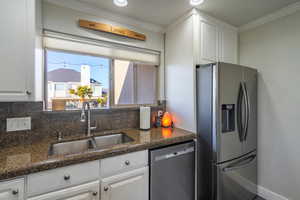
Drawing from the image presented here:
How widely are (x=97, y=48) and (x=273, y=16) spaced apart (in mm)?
2332

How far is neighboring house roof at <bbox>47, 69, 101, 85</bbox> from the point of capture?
1597 millimetres

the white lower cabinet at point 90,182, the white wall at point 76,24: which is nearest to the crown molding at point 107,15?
the white wall at point 76,24

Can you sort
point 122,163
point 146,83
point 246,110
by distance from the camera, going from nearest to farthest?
point 122,163 → point 246,110 → point 146,83

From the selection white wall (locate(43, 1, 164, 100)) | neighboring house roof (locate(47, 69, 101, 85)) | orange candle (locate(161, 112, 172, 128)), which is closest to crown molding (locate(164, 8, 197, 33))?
white wall (locate(43, 1, 164, 100))

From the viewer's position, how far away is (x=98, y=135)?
1.66m

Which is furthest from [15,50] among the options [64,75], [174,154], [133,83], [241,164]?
[241,164]

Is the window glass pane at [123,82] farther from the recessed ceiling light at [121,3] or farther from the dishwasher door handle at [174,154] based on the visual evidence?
the dishwasher door handle at [174,154]

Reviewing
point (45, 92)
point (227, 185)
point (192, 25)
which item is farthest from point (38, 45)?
point (227, 185)

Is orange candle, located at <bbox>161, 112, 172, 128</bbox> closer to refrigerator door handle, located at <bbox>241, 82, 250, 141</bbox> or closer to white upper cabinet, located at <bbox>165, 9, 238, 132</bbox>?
white upper cabinet, located at <bbox>165, 9, 238, 132</bbox>

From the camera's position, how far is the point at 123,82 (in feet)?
6.74

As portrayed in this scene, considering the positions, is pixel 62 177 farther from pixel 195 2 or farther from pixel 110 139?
pixel 195 2

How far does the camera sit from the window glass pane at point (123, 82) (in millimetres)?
1973

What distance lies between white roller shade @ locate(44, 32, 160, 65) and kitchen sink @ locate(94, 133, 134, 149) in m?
1.06

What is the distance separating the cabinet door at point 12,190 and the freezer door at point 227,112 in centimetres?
168
